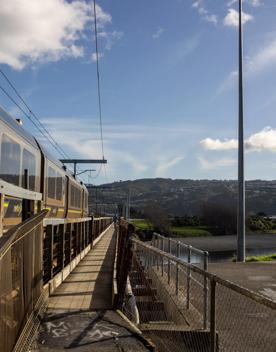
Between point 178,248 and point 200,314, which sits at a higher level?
point 178,248

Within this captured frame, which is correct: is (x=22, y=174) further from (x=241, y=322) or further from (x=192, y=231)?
(x=192, y=231)

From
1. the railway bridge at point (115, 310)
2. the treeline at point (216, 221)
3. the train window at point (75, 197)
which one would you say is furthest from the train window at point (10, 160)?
the treeline at point (216, 221)

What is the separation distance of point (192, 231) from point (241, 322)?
10193cm

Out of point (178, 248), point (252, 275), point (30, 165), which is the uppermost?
point (30, 165)

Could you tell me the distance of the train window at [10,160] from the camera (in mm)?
9594

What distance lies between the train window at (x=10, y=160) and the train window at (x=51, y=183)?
593cm

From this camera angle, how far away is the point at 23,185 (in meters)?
11.8

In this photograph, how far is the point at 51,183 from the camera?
1781 centimetres

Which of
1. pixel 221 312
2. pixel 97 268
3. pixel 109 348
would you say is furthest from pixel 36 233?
pixel 97 268

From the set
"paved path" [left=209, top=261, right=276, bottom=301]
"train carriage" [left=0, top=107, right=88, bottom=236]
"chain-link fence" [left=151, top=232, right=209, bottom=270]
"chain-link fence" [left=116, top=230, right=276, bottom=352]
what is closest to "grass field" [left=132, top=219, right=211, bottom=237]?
"paved path" [left=209, top=261, right=276, bottom=301]

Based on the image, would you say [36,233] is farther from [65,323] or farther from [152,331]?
[152,331]

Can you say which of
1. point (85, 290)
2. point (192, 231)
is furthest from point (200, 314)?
point (192, 231)

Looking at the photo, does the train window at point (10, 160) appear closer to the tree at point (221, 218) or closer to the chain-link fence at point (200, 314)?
the chain-link fence at point (200, 314)

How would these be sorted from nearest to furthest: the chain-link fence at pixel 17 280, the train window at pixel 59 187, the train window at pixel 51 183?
the chain-link fence at pixel 17 280, the train window at pixel 51 183, the train window at pixel 59 187
